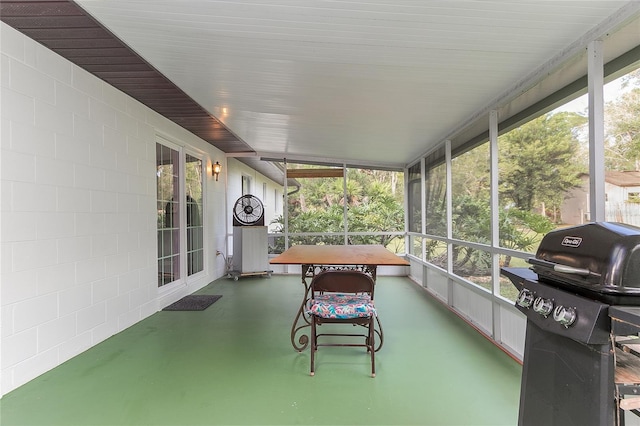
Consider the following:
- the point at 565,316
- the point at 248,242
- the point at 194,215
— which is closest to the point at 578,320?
the point at 565,316

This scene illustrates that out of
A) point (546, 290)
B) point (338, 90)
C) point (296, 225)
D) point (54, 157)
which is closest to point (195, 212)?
point (296, 225)

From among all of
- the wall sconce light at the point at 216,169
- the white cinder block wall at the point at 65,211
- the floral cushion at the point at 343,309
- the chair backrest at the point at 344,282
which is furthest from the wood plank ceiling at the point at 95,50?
the floral cushion at the point at 343,309

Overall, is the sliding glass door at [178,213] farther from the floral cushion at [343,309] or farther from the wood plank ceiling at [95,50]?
the floral cushion at [343,309]

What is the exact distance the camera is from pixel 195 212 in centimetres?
544

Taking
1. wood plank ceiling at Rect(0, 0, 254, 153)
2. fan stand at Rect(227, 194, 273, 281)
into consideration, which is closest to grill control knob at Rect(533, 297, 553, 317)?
wood plank ceiling at Rect(0, 0, 254, 153)

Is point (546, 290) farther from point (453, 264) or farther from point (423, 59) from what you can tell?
point (453, 264)

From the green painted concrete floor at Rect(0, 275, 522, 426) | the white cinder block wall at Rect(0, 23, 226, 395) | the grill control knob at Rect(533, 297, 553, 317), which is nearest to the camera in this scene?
the grill control knob at Rect(533, 297, 553, 317)

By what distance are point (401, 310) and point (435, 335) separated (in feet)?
2.92

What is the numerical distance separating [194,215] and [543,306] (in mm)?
5209

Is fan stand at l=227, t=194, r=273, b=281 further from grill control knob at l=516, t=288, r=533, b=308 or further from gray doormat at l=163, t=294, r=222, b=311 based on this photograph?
grill control knob at l=516, t=288, r=533, b=308

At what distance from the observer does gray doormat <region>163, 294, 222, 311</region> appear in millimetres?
4262

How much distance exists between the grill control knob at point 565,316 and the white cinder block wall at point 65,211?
11.0 feet

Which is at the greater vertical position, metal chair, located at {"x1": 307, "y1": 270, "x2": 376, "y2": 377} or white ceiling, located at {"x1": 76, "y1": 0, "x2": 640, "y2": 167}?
white ceiling, located at {"x1": 76, "y1": 0, "x2": 640, "y2": 167}

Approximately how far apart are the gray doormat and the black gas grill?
3.95 metres
